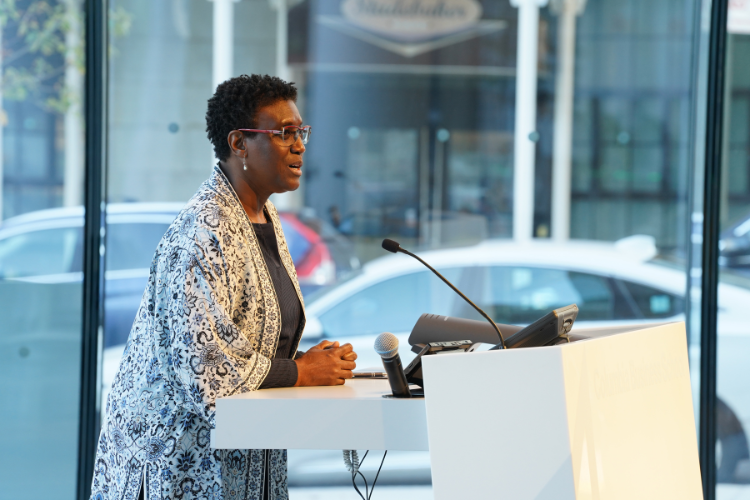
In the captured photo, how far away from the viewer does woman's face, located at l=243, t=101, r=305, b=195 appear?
1.71 meters

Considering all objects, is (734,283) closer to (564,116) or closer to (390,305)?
(564,116)

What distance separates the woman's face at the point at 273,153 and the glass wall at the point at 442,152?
1.55 m

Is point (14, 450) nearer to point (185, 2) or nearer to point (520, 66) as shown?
point (185, 2)

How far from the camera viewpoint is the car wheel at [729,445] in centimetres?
321

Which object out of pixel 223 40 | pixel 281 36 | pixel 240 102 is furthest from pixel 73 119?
pixel 240 102

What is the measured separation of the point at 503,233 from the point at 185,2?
5.65 ft

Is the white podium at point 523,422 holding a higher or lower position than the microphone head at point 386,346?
lower

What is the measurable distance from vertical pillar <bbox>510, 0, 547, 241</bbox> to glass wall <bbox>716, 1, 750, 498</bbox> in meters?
0.81

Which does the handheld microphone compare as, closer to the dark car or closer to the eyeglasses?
the eyeglasses

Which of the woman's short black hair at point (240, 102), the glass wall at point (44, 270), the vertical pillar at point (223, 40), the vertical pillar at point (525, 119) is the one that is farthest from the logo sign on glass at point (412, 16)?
the woman's short black hair at point (240, 102)

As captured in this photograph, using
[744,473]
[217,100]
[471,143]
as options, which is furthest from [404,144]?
[744,473]

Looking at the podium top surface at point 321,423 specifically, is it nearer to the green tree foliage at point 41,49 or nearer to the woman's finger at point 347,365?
the woman's finger at point 347,365

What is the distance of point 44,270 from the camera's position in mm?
3082

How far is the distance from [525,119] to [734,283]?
1152 millimetres
